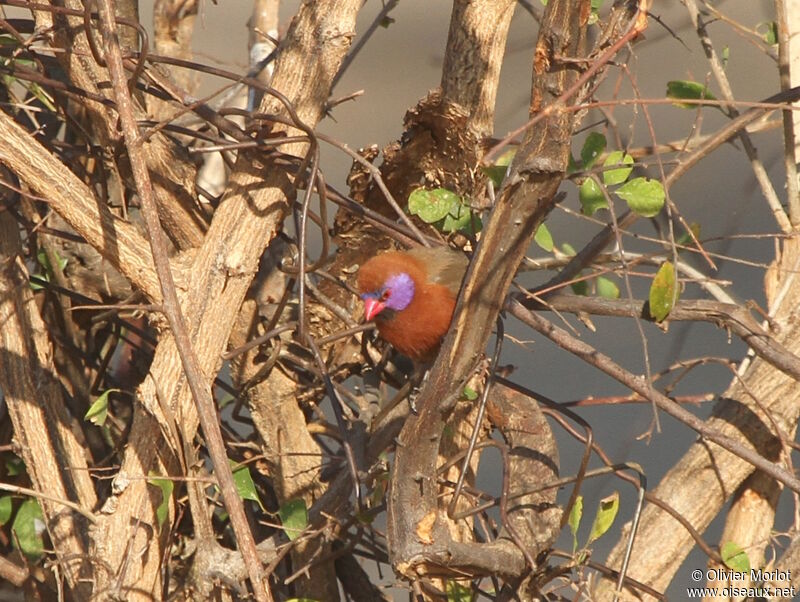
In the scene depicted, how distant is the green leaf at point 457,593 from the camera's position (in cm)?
175

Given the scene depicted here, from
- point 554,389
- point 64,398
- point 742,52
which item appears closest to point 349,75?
point 742,52

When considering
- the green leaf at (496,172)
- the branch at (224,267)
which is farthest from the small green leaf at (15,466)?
the green leaf at (496,172)

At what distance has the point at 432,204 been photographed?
177 centimetres

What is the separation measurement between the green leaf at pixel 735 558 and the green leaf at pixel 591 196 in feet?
2.33

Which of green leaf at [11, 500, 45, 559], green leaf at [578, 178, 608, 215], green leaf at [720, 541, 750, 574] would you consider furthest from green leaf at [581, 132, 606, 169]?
green leaf at [11, 500, 45, 559]

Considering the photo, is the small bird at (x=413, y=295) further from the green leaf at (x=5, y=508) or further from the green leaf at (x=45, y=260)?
the green leaf at (x=5, y=508)

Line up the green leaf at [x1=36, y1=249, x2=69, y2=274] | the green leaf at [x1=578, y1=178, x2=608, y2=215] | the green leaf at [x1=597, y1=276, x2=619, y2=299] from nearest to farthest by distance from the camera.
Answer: the green leaf at [x1=578, y1=178, x2=608, y2=215], the green leaf at [x1=36, y1=249, x2=69, y2=274], the green leaf at [x1=597, y1=276, x2=619, y2=299]

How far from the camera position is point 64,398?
2.08 m

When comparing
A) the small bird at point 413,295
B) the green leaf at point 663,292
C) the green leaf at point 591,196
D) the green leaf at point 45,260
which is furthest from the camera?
the green leaf at point 45,260

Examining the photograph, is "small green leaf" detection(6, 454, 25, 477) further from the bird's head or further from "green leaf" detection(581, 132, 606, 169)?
"green leaf" detection(581, 132, 606, 169)

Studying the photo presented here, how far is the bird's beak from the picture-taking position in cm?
188

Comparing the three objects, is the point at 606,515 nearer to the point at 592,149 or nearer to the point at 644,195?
the point at 644,195

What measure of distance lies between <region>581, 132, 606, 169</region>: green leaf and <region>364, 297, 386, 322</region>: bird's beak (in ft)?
1.49

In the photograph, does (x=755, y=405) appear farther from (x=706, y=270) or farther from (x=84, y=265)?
(x=84, y=265)
